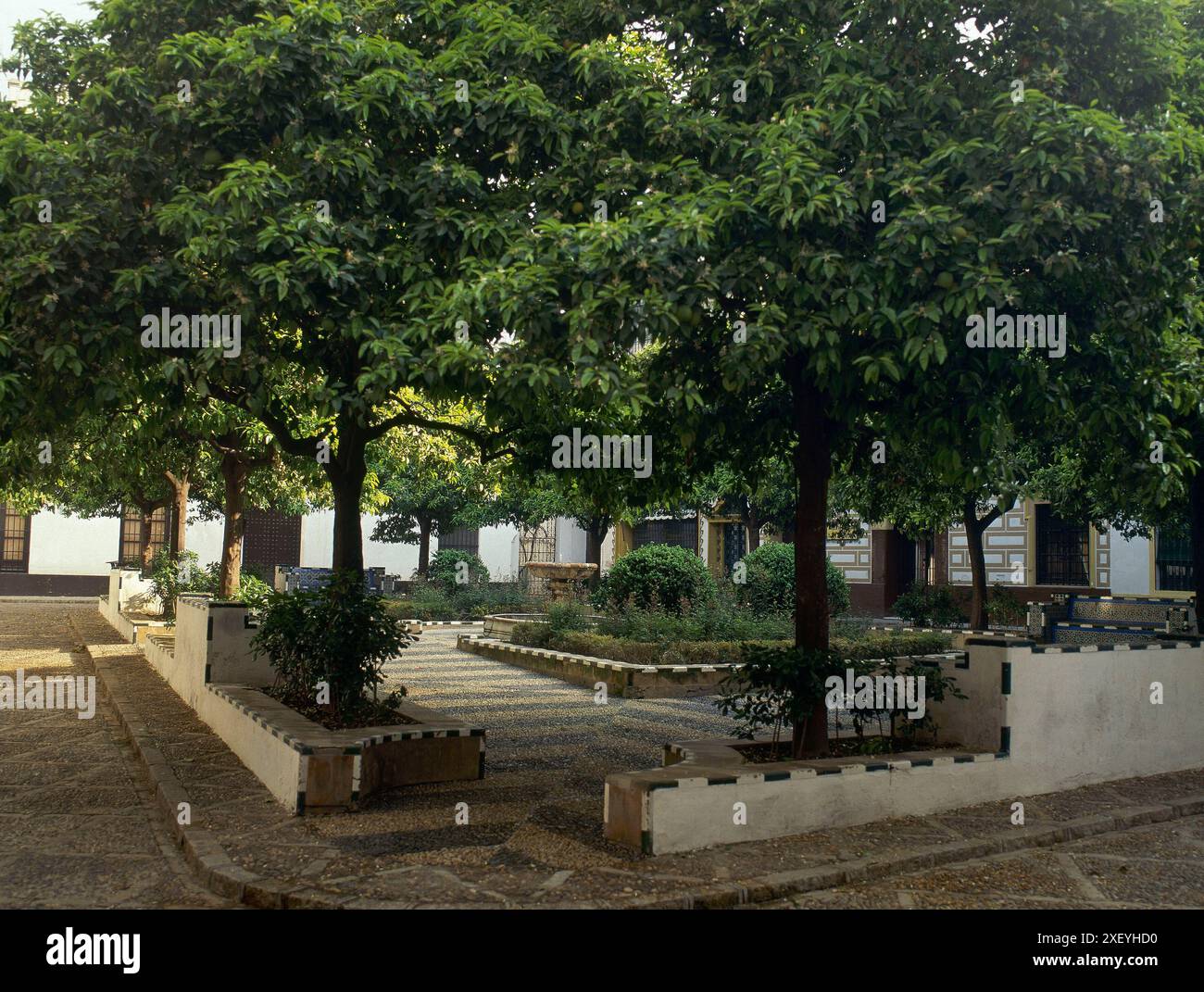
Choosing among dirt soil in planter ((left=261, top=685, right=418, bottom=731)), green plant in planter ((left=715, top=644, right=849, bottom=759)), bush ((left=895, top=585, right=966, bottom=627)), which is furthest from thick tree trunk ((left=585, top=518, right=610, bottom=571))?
green plant in planter ((left=715, top=644, right=849, bottom=759))

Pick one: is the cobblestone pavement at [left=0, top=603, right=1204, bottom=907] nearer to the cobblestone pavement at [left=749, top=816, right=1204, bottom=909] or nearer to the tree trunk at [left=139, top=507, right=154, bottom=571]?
the cobblestone pavement at [left=749, top=816, right=1204, bottom=909]

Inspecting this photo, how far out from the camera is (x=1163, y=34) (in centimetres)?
704

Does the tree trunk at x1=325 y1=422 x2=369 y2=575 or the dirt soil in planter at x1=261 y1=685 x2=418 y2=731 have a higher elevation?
the tree trunk at x1=325 y1=422 x2=369 y2=575

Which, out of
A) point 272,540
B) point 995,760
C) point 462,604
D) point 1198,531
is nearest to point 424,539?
point 272,540

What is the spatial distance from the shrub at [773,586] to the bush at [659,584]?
1773 mm

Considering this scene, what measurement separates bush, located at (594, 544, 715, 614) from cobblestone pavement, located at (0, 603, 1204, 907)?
7439 mm

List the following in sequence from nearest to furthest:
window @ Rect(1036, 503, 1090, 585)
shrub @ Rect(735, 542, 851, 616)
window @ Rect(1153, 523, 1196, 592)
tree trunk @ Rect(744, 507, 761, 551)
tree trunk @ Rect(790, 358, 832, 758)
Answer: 1. tree trunk @ Rect(790, 358, 832, 758)
2. shrub @ Rect(735, 542, 851, 616)
3. window @ Rect(1153, 523, 1196, 592)
4. window @ Rect(1036, 503, 1090, 585)
5. tree trunk @ Rect(744, 507, 761, 551)

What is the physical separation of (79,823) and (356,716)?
6.84 ft

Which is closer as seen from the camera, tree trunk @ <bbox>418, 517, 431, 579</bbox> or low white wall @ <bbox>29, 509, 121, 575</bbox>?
tree trunk @ <bbox>418, 517, 431, 579</bbox>

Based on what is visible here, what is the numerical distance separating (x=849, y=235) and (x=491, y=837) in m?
4.21

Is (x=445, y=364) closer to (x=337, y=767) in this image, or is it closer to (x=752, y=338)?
(x=752, y=338)

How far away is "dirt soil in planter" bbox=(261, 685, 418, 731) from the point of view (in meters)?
8.55

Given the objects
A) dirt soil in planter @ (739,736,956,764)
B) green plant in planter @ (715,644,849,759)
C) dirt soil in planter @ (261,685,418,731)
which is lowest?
dirt soil in planter @ (739,736,956,764)

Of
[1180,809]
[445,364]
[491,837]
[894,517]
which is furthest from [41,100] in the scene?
[894,517]
